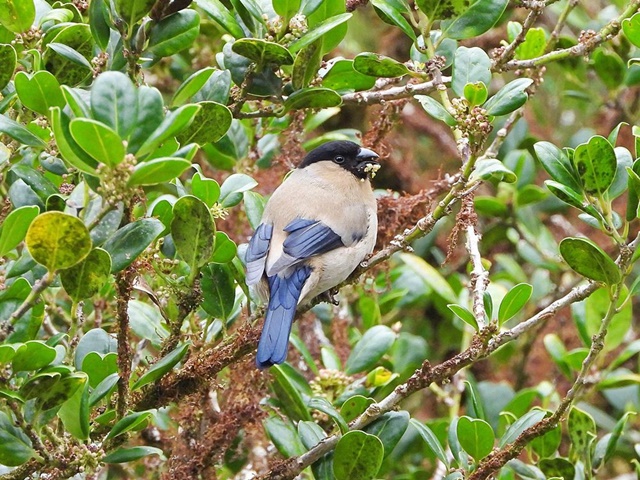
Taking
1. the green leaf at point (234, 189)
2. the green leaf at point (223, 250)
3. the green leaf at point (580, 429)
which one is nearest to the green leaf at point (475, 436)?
the green leaf at point (580, 429)

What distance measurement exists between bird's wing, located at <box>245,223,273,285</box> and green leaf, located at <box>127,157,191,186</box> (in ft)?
3.89

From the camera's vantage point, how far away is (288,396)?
2.82 meters

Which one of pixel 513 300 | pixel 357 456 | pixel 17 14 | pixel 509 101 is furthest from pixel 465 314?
pixel 17 14

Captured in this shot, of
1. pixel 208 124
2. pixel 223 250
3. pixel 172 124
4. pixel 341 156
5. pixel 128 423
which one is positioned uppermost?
pixel 172 124

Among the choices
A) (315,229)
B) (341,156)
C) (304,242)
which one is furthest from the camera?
(341,156)

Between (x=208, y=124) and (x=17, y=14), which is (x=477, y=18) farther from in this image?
(x=17, y=14)

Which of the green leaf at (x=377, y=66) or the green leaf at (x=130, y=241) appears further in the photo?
the green leaf at (x=377, y=66)

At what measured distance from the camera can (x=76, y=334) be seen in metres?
2.52

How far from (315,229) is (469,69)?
1.35 metres

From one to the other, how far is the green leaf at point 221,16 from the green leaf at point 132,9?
9.7 inches

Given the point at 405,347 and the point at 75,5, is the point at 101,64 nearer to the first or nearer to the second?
the point at 75,5

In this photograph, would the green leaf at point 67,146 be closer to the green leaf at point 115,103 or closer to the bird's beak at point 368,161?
the green leaf at point 115,103

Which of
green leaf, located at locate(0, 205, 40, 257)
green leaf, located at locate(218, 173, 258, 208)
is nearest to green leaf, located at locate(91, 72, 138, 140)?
green leaf, located at locate(0, 205, 40, 257)

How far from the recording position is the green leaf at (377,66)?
8.87 ft
